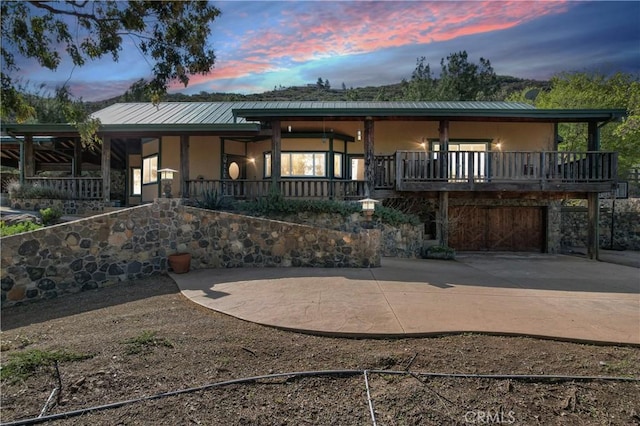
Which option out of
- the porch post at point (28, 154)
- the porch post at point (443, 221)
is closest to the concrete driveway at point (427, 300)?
the porch post at point (443, 221)

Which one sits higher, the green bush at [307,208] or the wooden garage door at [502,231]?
the green bush at [307,208]

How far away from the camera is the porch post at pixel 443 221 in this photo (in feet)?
37.9

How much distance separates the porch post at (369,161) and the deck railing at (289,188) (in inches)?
16.5

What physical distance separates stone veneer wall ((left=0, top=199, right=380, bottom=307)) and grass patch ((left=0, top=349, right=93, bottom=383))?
2.99m

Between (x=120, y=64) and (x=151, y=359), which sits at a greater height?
(x=120, y=64)

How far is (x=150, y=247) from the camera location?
294 inches

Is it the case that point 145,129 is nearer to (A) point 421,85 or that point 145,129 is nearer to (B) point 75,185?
(B) point 75,185

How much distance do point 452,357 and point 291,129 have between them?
37.1 ft

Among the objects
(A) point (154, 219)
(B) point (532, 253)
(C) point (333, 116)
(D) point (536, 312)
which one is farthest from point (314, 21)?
(B) point (532, 253)

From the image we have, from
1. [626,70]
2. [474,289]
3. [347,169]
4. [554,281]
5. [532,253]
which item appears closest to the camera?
[474,289]

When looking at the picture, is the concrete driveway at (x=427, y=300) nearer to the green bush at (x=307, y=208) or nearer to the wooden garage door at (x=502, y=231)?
the green bush at (x=307, y=208)

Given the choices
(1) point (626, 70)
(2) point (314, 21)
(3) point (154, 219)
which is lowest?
(3) point (154, 219)

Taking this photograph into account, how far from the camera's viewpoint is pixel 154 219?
7586mm

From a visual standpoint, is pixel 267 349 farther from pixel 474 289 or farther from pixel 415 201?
pixel 415 201
